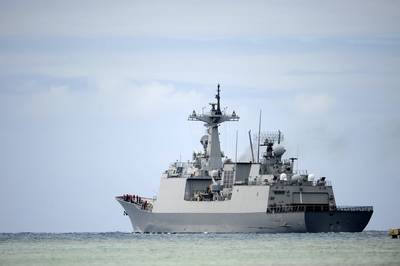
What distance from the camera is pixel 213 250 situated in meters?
70.3

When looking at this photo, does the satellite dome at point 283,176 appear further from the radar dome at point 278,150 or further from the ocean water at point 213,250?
the ocean water at point 213,250

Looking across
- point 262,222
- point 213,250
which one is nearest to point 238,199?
point 262,222

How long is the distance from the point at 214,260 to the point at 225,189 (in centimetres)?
2840

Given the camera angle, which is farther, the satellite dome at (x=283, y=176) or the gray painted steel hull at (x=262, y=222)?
the satellite dome at (x=283, y=176)

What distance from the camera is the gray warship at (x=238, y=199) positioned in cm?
8588

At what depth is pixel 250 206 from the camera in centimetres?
8688

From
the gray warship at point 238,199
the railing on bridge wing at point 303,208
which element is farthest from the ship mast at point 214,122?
the railing on bridge wing at point 303,208

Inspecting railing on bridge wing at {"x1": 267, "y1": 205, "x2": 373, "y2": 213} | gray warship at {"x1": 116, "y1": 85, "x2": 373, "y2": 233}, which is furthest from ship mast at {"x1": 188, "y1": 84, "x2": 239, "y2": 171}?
railing on bridge wing at {"x1": 267, "y1": 205, "x2": 373, "y2": 213}

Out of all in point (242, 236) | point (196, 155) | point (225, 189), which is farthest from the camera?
point (196, 155)

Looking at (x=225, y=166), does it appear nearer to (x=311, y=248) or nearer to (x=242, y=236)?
(x=242, y=236)

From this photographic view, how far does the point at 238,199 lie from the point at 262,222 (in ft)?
8.67

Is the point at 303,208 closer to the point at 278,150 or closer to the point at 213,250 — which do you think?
the point at 278,150

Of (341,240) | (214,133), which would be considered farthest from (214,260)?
(214,133)

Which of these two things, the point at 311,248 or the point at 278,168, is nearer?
the point at 311,248
